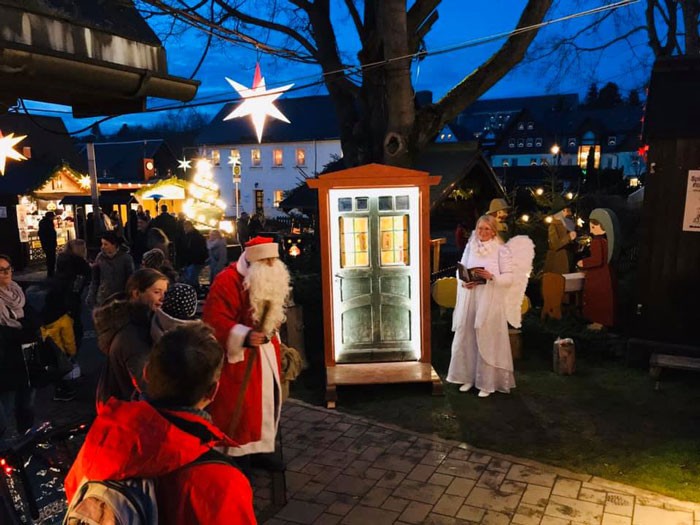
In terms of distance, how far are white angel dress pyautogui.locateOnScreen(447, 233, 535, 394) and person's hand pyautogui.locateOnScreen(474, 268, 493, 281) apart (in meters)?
0.05

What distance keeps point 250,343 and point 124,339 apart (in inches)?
36.1

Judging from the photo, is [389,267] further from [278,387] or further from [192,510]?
[192,510]

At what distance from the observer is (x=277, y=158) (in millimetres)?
44688

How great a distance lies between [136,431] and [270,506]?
294cm

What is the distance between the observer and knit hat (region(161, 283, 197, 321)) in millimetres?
3879

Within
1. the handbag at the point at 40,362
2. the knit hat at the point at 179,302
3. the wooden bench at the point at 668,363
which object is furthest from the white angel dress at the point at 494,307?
the handbag at the point at 40,362

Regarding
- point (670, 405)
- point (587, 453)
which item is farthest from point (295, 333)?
point (670, 405)

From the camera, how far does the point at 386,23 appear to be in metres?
8.32

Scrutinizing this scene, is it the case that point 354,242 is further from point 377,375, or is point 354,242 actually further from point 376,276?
point 377,375

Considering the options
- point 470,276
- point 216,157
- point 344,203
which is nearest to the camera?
point 470,276

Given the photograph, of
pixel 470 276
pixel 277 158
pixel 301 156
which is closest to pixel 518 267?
pixel 470 276

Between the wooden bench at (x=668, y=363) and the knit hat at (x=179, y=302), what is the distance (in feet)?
18.3

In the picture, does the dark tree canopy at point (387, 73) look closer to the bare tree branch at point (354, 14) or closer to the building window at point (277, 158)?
the bare tree branch at point (354, 14)

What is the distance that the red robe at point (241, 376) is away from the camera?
13.5 feet
